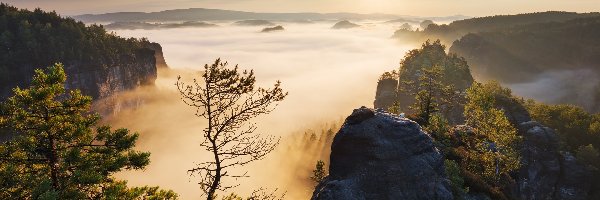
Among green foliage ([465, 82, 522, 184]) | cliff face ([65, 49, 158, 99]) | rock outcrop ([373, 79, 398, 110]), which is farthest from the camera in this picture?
cliff face ([65, 49, 158, 99])

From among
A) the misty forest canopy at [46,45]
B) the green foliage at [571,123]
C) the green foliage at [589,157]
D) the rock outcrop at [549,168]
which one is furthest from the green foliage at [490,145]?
the misty forest canopy at [46,45]

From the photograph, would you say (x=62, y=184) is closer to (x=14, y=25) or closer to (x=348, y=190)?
(x=348, y=190)

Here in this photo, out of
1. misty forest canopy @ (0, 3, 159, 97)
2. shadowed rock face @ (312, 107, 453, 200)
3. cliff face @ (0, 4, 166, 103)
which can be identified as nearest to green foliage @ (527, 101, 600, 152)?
shadowed rock face @ (312, 107, 453, 200)

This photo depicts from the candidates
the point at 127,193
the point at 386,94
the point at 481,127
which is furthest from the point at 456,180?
the point at 386,94

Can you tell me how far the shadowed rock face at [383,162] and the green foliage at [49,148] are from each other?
16.4 m

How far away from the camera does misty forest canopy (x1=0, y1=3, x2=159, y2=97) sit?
129 meters

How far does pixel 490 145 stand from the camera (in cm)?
5050

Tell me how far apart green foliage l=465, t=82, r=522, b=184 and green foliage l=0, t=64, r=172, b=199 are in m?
38.7

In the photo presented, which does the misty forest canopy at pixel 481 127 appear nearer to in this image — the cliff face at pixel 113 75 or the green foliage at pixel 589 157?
the green foliage at pixel 589 157

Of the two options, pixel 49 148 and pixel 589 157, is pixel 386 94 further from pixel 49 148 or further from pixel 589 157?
pixel 49 148

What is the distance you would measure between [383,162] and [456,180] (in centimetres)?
716

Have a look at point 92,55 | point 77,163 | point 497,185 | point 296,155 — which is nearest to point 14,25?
point 92,55

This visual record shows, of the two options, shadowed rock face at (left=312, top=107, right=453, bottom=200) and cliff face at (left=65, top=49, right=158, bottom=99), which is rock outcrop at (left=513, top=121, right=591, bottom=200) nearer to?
shadowed rock face at (left=312, top=107, right=453, bottom=200)

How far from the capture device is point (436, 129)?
47.2 m
